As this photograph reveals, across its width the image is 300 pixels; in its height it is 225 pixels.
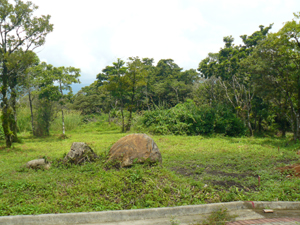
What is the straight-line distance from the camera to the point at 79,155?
6895 mm

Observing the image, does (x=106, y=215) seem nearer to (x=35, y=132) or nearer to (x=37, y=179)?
(x=37, y=179)

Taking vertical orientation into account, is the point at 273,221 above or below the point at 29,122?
below

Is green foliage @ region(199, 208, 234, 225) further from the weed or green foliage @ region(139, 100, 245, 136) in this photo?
green foliage @ region(139, 100, 245, 136)

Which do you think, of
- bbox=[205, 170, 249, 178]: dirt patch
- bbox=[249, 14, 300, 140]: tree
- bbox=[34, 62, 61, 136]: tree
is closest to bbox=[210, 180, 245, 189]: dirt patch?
bbox=[205, 170, 249, 178]: dirt patch

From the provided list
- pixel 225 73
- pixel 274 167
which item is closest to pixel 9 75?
pixel 274 167

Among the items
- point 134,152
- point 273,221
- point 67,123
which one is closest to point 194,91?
point 67,123

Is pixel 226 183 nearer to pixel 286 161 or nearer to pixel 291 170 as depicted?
pixel 291 170

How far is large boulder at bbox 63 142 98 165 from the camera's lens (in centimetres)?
686

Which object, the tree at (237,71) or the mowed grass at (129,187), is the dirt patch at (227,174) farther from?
the tree at (237,71)

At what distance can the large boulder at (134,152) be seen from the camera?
21.0ft

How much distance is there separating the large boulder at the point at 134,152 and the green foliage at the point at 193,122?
354 inches

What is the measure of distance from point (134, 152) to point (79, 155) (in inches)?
60.8

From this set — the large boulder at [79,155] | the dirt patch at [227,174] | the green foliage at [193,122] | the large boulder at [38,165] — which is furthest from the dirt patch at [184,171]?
the green foliage at [193,122]

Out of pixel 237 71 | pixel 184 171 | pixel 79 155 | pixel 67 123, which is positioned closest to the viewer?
pixel 184 171
